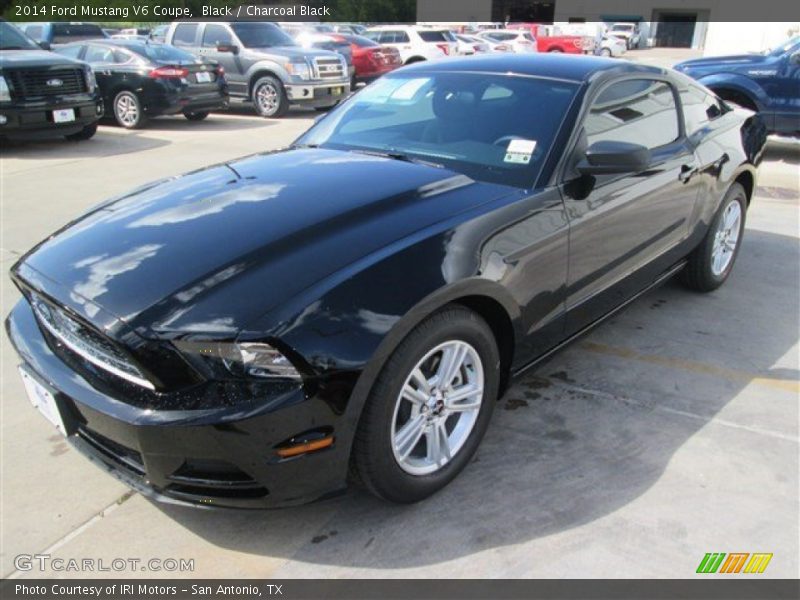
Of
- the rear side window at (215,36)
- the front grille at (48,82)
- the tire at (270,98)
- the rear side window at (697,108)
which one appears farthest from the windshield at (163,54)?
the rear side window at (697,108)

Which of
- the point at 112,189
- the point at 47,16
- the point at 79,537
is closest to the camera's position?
the point at 79,537

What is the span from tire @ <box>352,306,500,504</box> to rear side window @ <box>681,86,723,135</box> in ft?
8.04

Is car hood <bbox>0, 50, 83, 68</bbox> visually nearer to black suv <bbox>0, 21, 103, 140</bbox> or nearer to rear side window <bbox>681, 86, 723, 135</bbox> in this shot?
black suv <bbox>0, 21, 103, 140</bbox>

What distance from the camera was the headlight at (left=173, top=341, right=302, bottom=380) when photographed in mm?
2109

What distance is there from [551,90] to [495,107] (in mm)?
288

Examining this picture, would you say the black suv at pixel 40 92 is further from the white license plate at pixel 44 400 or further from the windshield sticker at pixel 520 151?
the windshield sticker at pixel 520 151

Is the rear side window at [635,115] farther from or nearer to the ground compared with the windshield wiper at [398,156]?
farther from the ground

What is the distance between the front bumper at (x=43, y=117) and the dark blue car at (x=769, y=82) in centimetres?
916

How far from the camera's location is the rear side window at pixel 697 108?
426 cm

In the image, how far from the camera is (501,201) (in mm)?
2836

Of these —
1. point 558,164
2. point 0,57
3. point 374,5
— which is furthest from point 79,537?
point 374,5
